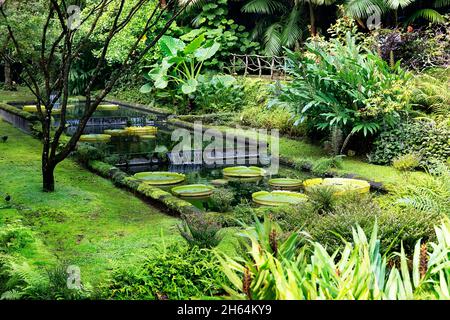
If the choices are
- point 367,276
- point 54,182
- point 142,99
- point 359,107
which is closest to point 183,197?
point 54,182

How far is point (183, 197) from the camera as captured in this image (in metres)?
9.39

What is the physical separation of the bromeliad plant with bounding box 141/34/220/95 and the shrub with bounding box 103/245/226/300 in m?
13.1

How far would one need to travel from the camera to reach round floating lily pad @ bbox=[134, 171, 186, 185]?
10203 mm

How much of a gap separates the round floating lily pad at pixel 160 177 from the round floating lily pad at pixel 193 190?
69cm

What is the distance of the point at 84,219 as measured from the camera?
7738 millimetres

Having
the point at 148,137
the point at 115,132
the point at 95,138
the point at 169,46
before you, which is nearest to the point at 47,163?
the point at 95,138

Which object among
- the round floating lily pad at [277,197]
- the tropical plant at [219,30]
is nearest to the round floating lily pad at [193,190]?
the round floating lily pad at [277,197]

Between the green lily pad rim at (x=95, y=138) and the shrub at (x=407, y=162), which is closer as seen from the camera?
the shrub at (x=407, y=162)

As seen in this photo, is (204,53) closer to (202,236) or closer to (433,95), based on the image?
(433,95)

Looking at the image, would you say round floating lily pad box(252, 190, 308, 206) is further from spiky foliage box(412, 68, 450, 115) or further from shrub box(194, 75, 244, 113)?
shrub box(194, 75, 244, 113)

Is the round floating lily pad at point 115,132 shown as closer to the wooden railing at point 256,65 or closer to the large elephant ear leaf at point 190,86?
the large elephant ear leaf at point 190,86

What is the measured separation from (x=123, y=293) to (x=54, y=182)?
16.5 feet

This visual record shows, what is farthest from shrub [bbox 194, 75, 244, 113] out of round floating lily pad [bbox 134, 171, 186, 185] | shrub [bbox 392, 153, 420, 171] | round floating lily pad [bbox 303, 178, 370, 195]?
round floating lily pad [bbox 303, 178, 370, 195]

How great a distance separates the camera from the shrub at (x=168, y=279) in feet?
16.0
